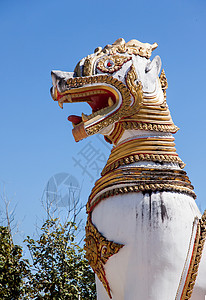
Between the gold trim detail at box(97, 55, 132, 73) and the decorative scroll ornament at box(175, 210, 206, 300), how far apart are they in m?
1.60

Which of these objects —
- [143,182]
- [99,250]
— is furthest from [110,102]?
[99,250]

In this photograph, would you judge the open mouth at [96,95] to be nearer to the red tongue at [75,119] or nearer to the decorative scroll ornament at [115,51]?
the red tongue at [75,119]

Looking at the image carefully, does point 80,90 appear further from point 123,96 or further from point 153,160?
point 153,160

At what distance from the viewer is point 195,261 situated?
407 centimetres

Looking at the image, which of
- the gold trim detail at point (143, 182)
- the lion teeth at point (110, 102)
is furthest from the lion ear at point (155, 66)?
the gold trim detail at point (143, 182)

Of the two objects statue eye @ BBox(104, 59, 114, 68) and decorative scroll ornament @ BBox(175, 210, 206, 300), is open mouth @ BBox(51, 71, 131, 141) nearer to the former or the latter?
statue eye @ BBox(104, 59, 114, 68)

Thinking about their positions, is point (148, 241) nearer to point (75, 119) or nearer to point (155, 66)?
point (75, 119)

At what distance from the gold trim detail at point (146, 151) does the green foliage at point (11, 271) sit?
382 cm

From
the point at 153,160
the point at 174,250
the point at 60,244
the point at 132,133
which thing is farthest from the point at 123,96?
the point at 60,244

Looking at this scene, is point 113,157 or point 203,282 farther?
point 113,157

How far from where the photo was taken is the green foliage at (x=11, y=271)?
25.3ft

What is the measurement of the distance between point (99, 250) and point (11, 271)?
395 centimetres

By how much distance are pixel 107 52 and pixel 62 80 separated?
1.72 ft

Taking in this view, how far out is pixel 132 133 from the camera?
459cm
